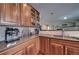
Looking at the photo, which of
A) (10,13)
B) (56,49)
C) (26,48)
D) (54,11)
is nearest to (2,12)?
(10,13)

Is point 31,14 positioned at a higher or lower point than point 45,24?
higher

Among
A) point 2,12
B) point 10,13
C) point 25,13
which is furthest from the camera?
point 25,13

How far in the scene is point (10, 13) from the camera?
63.5 inches

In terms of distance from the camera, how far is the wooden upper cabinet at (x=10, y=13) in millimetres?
1526

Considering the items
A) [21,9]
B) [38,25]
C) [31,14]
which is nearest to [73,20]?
[38,25]

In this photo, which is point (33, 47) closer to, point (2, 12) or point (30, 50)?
point (30, 50)

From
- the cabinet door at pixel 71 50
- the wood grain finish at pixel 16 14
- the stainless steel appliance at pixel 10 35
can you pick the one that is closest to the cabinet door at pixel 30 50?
the stainless steel appliance at pixel 10 35

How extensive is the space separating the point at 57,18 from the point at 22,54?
0.73 m

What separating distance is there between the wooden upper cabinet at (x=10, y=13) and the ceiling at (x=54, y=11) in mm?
276

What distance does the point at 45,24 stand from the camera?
1.68 metres

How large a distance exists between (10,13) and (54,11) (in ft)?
2.07

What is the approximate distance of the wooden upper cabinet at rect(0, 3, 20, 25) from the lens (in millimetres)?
1526
